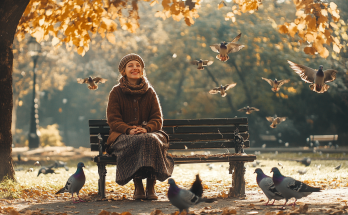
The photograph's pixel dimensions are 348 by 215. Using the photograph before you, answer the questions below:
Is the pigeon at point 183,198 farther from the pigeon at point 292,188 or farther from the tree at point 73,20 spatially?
the tree at point 73,20

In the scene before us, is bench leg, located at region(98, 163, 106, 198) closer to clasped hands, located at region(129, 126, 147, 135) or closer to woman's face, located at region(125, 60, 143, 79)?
clasped hands, located at region(129, 126, 147, 135)

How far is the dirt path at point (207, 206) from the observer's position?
4.85m

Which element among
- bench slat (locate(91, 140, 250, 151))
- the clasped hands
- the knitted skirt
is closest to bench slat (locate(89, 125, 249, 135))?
bench slat (locate(91, 140, 250, 151))

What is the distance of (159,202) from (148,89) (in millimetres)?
1714

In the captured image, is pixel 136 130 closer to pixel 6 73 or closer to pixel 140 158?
pixel 140 158

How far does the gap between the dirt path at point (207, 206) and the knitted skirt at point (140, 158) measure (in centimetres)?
40

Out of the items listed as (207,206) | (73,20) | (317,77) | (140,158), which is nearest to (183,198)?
(207,206)

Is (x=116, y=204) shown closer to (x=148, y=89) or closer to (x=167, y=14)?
(x=148, y=89)

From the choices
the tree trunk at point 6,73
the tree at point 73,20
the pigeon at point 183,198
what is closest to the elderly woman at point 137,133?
the pigeon at point 183,198

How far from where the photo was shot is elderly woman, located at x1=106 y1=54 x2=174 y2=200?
560cm

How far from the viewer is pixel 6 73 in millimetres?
7242

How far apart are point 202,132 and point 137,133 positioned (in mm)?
1598

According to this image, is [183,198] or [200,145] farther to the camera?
[200,145]

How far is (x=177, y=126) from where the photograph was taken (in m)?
7.08
